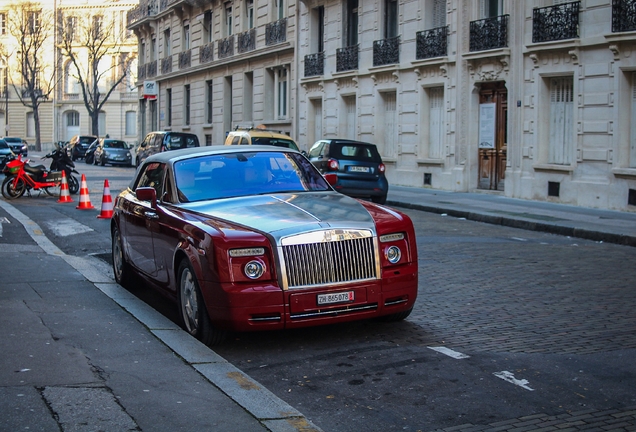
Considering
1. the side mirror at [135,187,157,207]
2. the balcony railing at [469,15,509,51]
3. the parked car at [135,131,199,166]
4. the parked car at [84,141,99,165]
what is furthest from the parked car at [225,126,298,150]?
the parked car at [84,141,99,165]

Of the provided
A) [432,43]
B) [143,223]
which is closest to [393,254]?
[143,223]

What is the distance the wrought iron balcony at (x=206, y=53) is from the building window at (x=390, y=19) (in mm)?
16646

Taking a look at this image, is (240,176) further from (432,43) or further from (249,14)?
(249,14)

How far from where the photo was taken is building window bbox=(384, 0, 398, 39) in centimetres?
2878

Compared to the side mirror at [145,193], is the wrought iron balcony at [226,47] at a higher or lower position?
higher

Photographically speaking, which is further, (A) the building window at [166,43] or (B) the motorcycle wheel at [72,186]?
(A) the building window at [166,43]

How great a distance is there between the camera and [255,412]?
5.01 meters

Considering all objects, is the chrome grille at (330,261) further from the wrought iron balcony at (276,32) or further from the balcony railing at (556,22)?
the wrought iron balcony at (276,32)

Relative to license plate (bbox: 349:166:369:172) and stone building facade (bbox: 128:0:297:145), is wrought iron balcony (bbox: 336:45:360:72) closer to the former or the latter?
stone building facade (bbox: 128:0:297:145)

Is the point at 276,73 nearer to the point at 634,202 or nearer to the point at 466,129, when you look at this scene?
the point at 466,129

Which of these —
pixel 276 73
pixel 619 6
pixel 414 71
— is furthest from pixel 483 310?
pixel 276 73

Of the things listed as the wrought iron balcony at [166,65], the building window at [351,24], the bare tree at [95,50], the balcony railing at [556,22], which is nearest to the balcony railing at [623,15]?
the balcony railing at [556,22]

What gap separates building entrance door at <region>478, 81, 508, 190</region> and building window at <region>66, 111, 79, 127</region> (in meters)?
71.4

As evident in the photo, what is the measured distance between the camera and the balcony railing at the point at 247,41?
39.2m
